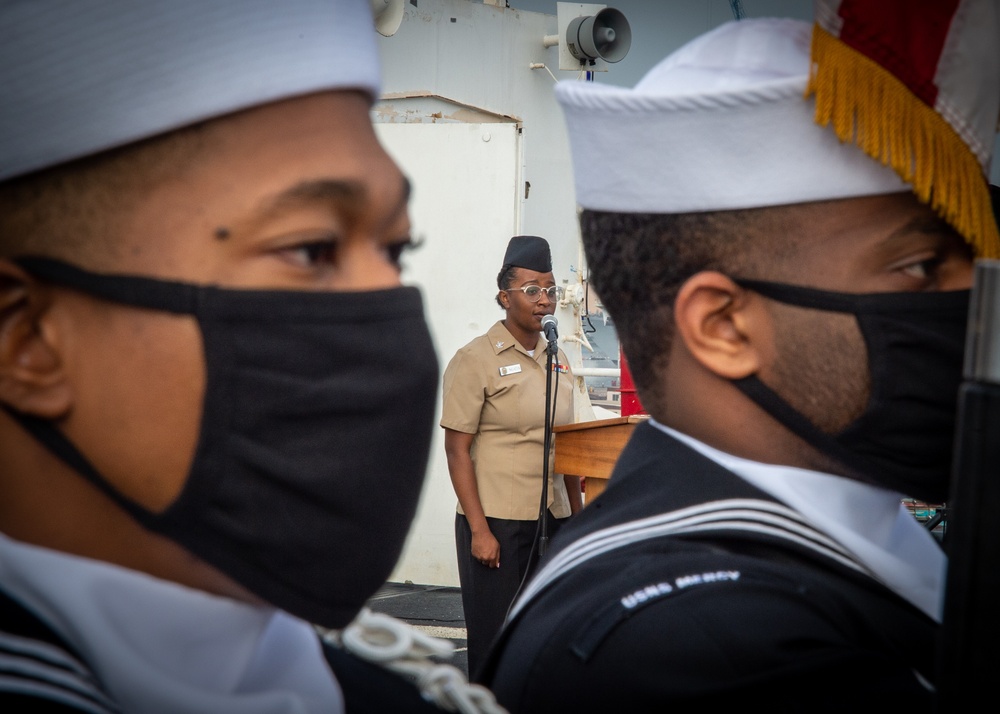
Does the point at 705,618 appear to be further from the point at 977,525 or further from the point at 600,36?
the point at 600,36

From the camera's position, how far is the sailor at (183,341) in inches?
36.4

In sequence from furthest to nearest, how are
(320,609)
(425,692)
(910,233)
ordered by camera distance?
(910,233), (425,692), (320,609)

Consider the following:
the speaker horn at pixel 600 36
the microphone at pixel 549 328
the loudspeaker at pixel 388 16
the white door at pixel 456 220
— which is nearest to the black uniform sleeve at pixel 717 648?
the microphone at pixel 549 328

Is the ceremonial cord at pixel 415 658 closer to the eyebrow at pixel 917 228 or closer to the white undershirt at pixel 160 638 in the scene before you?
the white undershirt at pixel 160 638

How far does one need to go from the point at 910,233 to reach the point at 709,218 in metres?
0.30

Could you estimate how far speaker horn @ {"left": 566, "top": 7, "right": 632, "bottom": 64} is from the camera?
22.2 feet

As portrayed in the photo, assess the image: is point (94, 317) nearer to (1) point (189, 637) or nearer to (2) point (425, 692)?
(1) point (189, 637)

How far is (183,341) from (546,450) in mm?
3529

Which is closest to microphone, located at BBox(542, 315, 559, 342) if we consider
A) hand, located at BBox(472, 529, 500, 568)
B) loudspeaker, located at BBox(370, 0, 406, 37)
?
hand, located at BBox(472, 529, 500, 568)

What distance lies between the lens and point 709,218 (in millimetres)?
1491

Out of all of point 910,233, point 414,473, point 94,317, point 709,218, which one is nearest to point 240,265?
point 94,317

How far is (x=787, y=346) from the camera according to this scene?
1.44 meters

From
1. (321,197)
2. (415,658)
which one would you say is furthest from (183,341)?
(415,658)

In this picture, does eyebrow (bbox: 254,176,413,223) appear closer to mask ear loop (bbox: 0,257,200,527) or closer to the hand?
mask ear loop (bbox: 0,257,200,527)
